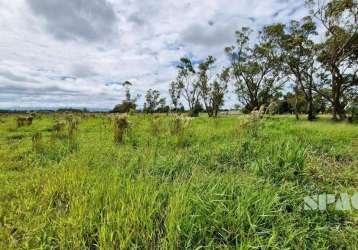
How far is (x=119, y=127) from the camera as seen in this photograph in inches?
258

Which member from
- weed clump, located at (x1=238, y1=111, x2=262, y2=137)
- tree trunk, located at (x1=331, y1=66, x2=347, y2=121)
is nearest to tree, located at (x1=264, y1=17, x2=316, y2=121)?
tree trunk, located at (x1=331, y1=66, x2=347, y2=121)

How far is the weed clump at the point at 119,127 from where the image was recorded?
6.36 m

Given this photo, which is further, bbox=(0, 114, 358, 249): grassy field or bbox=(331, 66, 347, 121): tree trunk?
bbox=(331, 66, 347, 121): tree trunk

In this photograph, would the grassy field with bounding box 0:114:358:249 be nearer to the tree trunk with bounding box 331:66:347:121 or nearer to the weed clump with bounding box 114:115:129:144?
the weed clump with bounding box 114:115:129:144

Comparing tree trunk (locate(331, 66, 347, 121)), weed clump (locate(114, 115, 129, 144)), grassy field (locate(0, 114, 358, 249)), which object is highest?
tree trunk (locate(331, 66, 347, 121))

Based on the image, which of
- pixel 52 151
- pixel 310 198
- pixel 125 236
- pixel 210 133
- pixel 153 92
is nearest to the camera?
pixel 125 236

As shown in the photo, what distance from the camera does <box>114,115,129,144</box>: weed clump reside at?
20.9 ft

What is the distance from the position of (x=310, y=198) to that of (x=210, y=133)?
195 inches

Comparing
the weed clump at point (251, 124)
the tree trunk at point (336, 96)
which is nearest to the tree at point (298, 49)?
the tree trunk at point (336, 96)

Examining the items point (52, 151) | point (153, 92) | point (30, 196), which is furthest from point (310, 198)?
point (153, 92)

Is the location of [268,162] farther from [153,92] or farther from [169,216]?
[153,92]

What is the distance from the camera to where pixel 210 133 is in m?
7.48

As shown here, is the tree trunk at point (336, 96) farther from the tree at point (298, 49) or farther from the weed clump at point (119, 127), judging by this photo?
the weed clump at point (119, 127)

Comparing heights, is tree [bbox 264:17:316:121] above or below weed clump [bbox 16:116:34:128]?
above
